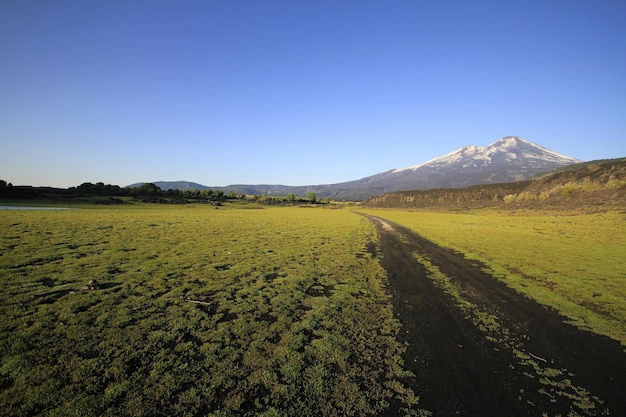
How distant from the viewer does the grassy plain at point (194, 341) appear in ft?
19.5

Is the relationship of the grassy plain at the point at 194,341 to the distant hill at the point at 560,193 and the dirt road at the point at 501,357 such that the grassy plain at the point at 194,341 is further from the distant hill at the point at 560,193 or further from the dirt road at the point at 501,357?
the distant hill at the point at 560,193

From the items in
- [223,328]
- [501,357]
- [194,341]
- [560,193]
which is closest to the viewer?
[501,357]

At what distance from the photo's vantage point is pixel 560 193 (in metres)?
69.1

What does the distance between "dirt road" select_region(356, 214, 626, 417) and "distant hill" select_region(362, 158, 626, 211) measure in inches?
2329

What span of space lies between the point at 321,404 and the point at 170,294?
8.87 meters

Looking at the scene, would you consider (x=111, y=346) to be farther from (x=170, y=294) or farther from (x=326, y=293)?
(x=326, y=293)

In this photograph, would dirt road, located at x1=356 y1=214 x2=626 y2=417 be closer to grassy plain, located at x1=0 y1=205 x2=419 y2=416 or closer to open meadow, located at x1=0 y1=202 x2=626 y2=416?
open meadow, located at x1=0 y1=202 x2=626 y2=416

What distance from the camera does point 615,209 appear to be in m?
47.1

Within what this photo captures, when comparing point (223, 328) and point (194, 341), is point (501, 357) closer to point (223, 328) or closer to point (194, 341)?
point (223, 328)

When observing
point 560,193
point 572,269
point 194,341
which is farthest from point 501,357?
point 560,193

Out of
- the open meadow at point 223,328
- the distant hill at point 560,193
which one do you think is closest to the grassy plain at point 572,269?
the open meadow at point 223,328

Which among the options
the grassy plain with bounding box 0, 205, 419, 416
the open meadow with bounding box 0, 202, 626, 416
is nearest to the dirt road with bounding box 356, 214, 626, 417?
the open meadow with bounding box 0, 202, 626, 416

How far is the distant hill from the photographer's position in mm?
55969

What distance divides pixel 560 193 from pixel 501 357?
3279 inches
